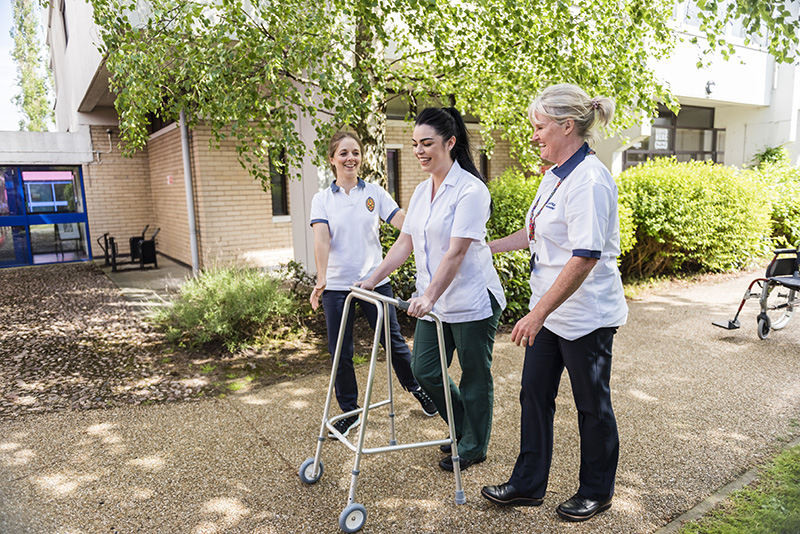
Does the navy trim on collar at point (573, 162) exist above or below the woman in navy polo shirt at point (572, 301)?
above

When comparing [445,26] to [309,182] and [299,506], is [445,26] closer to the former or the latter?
[309,182]

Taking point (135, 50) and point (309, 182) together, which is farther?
point (309, 182)

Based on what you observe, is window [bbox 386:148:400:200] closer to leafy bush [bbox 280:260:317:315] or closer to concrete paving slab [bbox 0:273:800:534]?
leafy bush [bbox 280:260:317:315]

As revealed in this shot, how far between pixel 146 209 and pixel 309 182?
28.4ft

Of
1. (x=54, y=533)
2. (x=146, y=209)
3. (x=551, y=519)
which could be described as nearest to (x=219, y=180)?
(x=146, y=209)

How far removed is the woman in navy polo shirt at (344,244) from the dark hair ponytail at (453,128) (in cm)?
79

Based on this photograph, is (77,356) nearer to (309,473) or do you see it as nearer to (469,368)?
(309,473)

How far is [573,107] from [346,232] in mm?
1752

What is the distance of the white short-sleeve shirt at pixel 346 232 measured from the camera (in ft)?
12.4

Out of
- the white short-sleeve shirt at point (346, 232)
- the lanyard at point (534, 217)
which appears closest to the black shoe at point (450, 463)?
the white short-sleeve shirt at point (346, 232)

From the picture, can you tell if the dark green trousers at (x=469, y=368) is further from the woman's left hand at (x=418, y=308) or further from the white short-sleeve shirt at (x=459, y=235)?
the woman's left hand at (x=418, y=308)

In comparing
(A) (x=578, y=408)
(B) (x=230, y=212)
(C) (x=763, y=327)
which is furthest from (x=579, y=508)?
(B) (x=230, y=212)

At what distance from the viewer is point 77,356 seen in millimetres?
6113

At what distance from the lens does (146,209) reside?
14836mm
